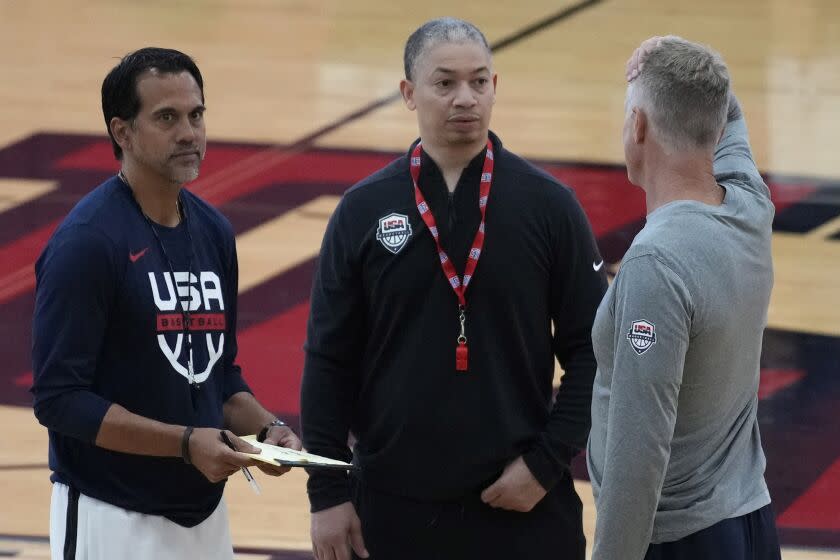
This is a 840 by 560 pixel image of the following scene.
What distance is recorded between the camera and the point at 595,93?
6586 millimetres

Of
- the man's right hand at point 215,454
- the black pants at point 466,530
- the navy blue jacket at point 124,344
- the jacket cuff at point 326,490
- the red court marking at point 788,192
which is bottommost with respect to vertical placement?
the red court marking at point 788,192

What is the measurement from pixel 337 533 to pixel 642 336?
0.88 meters

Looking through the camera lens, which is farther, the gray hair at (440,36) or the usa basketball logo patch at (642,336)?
the gray hair at (440,36)

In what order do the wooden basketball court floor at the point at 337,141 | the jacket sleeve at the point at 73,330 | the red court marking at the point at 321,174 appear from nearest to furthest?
the jacket sleeve at the point at 73,330 → the wooden basketball court floor at the point at 337,141 → the red court marking at the point at 321,174

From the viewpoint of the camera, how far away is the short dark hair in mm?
2439

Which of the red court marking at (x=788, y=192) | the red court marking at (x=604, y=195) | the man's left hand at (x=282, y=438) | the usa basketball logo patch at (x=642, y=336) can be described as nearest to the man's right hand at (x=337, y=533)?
the man's left hand at (x=282, y=438)

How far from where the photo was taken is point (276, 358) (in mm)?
4637

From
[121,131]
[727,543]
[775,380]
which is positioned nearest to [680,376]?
[727,543]

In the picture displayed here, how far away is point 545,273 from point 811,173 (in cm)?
371

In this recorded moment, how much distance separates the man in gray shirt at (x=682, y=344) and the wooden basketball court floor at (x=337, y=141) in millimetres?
1672

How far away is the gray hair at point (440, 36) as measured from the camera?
2564mm

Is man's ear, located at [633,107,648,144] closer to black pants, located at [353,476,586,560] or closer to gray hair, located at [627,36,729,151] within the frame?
gray hair, located at [627,36,729,151]

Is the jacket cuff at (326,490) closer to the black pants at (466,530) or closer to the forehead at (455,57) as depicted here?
the black pants at (466,530)

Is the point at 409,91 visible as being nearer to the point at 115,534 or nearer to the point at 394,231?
the point at 394,231
